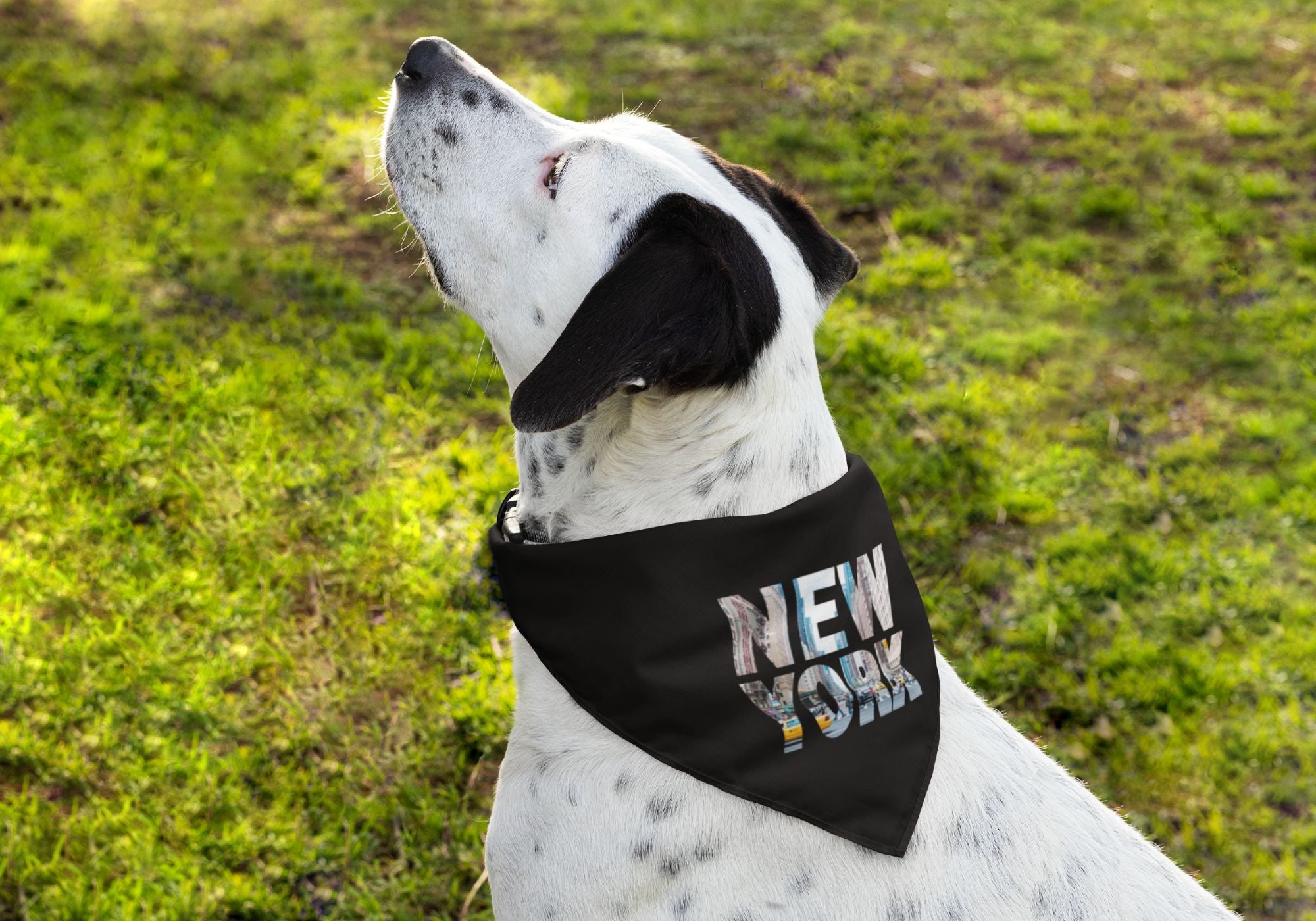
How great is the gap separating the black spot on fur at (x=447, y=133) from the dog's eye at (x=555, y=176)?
11.9 inches

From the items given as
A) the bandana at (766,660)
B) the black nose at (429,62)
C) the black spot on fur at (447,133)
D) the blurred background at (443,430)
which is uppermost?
the black nose at (429,62)

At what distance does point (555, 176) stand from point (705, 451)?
77 centimetres

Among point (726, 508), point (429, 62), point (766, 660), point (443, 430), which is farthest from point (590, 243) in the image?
point (443, 430)

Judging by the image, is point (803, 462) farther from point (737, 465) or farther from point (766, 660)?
point (766, 660)

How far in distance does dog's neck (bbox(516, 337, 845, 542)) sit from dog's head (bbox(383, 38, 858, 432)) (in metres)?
0.07

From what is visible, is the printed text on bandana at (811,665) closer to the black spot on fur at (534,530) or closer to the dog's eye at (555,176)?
the black spot on fur at (534,530)

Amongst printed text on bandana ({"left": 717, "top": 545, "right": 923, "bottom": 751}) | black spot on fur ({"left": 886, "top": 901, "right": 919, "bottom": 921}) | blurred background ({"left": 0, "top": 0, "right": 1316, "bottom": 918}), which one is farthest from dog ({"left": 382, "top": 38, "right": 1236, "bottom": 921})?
blurred background ({"left": 0, "top": 0, "right": 1316, "bottom": 918})

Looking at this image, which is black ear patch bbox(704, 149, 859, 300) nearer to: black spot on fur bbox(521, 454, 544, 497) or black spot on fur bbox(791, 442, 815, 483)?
black spot on fur bbox(791, 442, 815, 483)

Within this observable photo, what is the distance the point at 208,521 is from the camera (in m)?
4.36

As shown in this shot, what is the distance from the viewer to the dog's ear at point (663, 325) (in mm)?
2111

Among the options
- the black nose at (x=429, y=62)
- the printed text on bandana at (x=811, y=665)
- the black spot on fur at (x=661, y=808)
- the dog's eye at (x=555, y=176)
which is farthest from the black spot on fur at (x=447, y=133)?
the black spot on fur at (x=661, y=808)

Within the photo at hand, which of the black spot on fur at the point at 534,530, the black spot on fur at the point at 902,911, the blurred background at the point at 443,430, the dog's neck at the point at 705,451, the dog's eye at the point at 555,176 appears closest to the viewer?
the black spot on fur at the point at 902,911

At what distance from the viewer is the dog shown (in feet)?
7.34

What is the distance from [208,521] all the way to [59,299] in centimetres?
175
